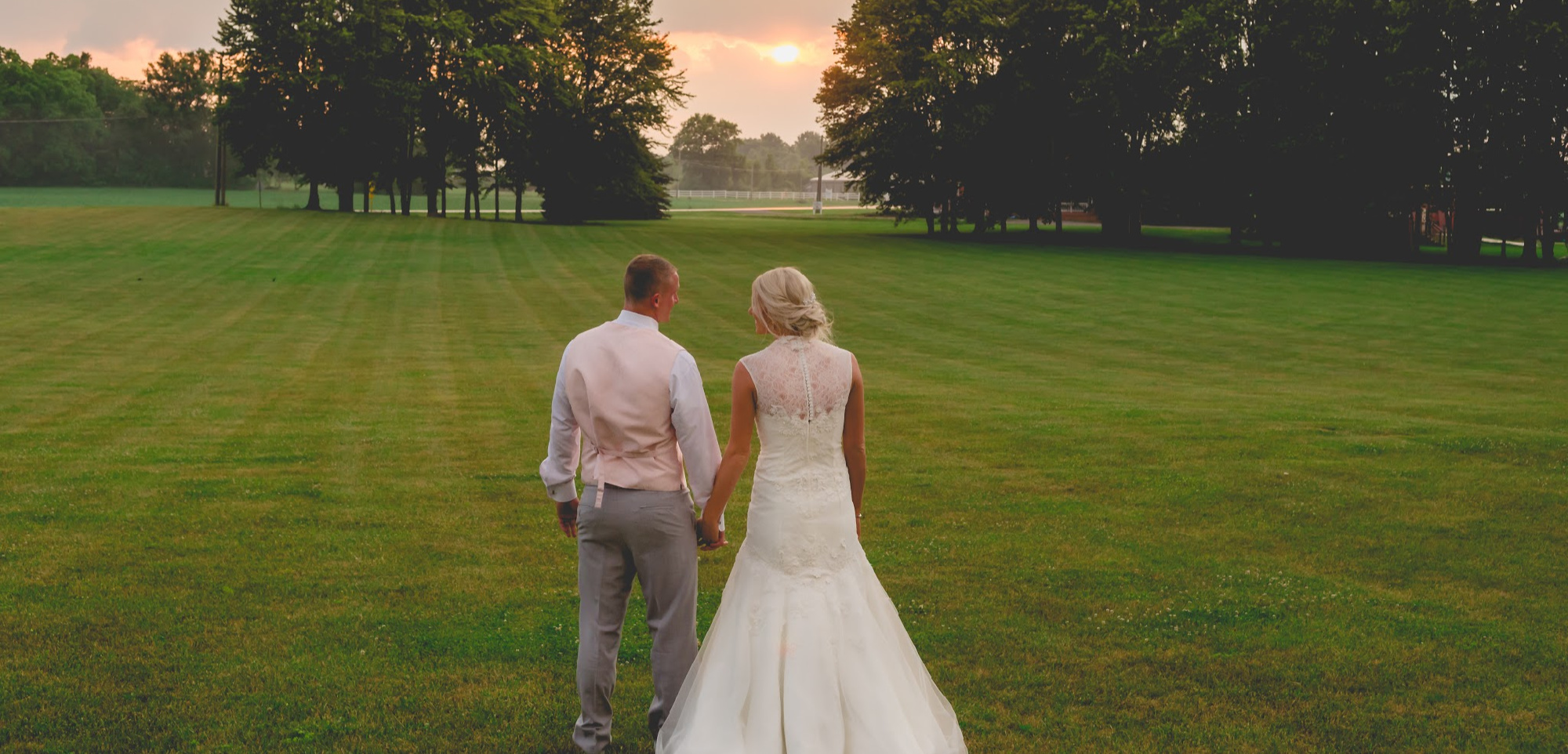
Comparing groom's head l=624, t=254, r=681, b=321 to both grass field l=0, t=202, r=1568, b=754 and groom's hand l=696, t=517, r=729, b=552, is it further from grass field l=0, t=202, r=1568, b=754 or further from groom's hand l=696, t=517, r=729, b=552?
grass field l=0, t=202, r=1568, b=754

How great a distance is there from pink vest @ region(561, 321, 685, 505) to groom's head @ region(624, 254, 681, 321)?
0.34 feet

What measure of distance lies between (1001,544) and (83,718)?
20.6 ft

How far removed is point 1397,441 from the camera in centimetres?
1352

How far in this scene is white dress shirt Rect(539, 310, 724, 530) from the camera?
16.6 ft

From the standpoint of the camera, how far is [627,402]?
507 centimetres

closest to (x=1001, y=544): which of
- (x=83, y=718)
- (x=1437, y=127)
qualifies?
(x=83, y=718)

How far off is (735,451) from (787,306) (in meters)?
0.68

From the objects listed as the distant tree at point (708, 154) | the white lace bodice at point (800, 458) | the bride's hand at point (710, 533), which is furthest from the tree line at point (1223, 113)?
the distant tree at point (708, 154)

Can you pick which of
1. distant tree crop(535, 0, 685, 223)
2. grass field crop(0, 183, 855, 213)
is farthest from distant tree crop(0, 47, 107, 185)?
distant tree crop(535, 0, 685, 223)

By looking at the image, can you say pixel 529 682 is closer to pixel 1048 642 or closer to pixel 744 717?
pixel 744 717

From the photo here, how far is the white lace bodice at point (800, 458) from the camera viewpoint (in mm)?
5312

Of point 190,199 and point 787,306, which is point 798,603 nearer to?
point 787,306

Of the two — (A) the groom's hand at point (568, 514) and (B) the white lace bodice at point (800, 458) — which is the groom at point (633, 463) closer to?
(A) the groom's hand at point (568, 514)

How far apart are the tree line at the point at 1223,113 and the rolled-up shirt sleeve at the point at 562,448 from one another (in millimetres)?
52211
